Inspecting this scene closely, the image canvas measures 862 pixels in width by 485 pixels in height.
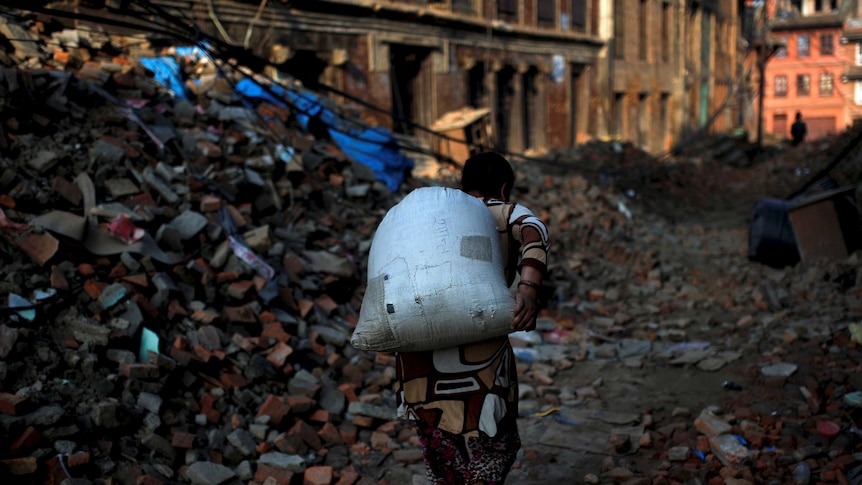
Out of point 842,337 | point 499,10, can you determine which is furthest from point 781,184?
point 842,337

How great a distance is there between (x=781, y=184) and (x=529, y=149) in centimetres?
707

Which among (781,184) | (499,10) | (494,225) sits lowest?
(781,184)

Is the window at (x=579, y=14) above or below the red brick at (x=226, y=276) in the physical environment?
above

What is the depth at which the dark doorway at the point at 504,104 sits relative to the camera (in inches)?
702

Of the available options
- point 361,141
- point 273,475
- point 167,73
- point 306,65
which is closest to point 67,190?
point 273,475

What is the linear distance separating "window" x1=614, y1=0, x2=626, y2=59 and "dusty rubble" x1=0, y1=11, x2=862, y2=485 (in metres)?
16.1

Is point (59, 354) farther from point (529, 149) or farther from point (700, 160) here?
point (700, 160)

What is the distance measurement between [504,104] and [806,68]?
3946 cm

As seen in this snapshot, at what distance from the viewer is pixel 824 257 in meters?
8.41

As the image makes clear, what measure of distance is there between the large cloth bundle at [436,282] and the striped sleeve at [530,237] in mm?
124

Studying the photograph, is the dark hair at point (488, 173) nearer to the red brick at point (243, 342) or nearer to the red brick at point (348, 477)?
the red brick at point (348, 477)

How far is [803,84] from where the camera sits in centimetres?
4869

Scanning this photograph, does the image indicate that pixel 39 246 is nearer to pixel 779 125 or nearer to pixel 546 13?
pixel 546 13

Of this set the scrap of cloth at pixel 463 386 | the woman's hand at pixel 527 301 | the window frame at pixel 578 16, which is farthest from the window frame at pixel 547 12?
the scrap of cloth at pixel 463 386
